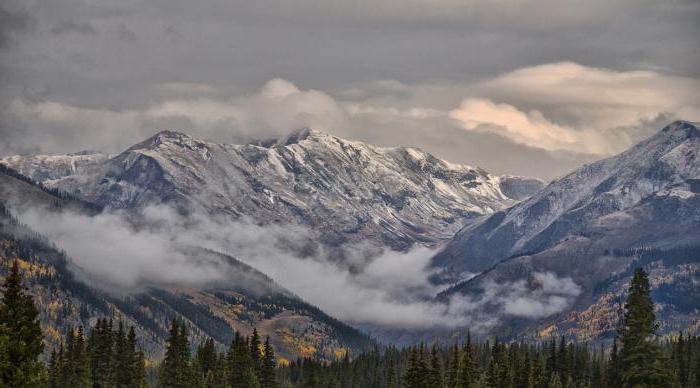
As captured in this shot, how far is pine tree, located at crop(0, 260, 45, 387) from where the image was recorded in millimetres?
77812

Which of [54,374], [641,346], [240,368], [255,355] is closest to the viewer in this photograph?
[641,346]

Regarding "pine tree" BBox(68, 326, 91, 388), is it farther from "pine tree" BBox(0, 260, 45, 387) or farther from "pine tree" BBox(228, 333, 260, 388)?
"pine tree" BBox(0, 260, 45, 387)

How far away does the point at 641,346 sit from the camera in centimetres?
11525

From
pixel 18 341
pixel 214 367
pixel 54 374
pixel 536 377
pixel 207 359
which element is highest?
pixel 536 377

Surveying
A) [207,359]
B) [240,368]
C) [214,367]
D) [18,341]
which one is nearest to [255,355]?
[207,359]

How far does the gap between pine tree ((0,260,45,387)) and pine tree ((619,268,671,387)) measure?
208 feet

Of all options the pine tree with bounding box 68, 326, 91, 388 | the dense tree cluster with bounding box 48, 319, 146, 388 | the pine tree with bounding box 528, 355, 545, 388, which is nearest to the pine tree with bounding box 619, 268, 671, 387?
the pine tree with bounding box 528, 355, 545, 388

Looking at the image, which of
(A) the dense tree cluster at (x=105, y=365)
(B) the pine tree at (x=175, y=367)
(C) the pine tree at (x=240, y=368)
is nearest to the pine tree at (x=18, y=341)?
(B) the pine tree at (x=175, y=367)

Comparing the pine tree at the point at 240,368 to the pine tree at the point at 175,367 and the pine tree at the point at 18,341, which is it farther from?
the pine tree at the point at 18,341

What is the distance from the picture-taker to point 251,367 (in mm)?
180125

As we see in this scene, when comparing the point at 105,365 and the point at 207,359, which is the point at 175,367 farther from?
the point at 207,359

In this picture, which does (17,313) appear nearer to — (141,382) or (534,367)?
(141,382)

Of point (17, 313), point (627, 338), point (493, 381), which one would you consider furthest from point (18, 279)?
point (493, 381)

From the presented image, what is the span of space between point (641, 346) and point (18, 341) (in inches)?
2584
